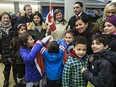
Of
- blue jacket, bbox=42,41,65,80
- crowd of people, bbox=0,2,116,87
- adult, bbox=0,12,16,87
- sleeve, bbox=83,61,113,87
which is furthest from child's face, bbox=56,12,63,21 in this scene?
sleeve, bbox=83,61,113,87

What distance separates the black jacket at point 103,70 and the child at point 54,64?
0.61 metres

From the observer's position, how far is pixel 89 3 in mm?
13492

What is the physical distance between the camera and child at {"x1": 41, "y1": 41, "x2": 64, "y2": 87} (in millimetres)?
2305

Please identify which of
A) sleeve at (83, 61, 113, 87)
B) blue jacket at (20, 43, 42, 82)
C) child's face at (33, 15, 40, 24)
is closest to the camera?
sleeve at (83, 61, 113, 87)

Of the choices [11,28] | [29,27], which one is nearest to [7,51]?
[11,28]

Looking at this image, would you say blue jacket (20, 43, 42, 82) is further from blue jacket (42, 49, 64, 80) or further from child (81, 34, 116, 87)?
child (81, 34, 116, 87)

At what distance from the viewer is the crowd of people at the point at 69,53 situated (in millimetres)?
1764

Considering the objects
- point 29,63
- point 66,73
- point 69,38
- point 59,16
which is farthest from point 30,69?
point 59,16

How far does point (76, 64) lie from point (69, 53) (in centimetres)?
25

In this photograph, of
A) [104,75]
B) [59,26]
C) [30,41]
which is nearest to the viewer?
[104,75]

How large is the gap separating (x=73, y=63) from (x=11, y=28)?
1.73 meters

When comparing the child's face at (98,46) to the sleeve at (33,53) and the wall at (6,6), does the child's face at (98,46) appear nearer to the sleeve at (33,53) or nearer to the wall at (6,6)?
the sleeve at (33,53)

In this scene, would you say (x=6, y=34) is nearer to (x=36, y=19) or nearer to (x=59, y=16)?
(x=36, y=19)

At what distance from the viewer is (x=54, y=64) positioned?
7.73ft
